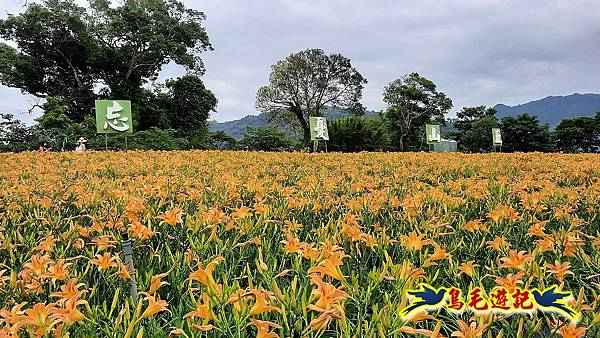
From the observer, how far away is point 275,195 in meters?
2.58

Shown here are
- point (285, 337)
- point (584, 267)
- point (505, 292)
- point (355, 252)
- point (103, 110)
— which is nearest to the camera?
point (505, 292)

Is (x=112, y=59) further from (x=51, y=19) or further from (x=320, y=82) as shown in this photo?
(x=320, y=82)

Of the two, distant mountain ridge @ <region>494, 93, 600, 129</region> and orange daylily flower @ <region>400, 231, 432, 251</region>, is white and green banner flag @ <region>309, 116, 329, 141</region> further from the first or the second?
distant mountain ridge @ <region>494, 93, 600, 129</region>

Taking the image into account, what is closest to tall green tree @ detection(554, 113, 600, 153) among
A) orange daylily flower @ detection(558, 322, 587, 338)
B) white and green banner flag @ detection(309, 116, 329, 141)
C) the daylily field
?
white and green banner flag @ detection(309, 116, 329, 141)

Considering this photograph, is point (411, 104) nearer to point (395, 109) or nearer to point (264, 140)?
point (395, 109)

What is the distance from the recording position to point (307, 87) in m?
33.3

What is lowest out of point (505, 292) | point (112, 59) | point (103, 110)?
point (505, 292)

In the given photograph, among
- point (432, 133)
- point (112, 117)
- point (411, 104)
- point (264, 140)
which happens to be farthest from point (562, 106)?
point (112, 117)

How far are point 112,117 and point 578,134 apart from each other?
27.4 metres

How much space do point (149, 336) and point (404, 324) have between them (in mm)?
536

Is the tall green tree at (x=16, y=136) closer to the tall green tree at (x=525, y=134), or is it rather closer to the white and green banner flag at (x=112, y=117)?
the white and green banner flag at (x=112, y=117)

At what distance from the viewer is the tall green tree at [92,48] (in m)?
20.2

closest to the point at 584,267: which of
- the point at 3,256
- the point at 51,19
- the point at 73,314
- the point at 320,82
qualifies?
the point at 73,314

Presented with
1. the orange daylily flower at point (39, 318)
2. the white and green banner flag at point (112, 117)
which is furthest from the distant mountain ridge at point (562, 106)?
the orange daylily flower at point (39, 318)
